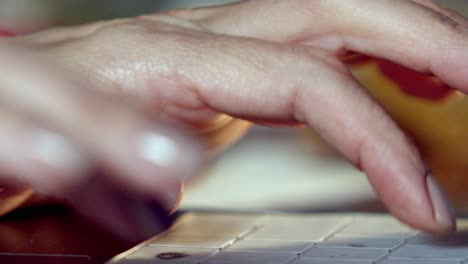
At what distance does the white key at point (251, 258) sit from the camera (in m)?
0.48

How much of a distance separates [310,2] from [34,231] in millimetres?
268

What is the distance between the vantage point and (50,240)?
0.54 metres

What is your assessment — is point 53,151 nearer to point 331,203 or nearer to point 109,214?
point 109,214

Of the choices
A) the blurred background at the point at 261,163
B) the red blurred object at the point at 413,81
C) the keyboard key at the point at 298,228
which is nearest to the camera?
the keyboard key at the point at 298,228

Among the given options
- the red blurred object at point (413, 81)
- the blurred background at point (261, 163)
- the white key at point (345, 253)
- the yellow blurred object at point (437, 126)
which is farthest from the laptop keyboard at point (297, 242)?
the yellow blurred object at point (437, 126)

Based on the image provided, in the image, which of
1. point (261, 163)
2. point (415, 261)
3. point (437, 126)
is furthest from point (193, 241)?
point (261, 163)

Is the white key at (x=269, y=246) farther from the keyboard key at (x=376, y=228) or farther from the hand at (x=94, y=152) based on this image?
the hand at (x=94, y=152)

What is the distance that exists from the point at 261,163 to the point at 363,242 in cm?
104

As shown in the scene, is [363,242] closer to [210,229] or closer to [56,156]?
[210,229]

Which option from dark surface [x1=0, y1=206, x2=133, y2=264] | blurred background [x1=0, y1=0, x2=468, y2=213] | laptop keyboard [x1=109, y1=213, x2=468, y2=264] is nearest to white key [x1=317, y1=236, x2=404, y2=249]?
laptop keyboard [x1=109, y1=213, x2=468, y2=264]

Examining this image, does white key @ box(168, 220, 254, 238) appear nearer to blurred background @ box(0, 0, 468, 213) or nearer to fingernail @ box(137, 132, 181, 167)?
fingernail @ box(137, 132, 181, 167)

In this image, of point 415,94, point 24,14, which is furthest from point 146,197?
point 24,14

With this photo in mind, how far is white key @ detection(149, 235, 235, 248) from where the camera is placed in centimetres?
53

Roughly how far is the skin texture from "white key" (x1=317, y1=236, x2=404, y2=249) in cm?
5
